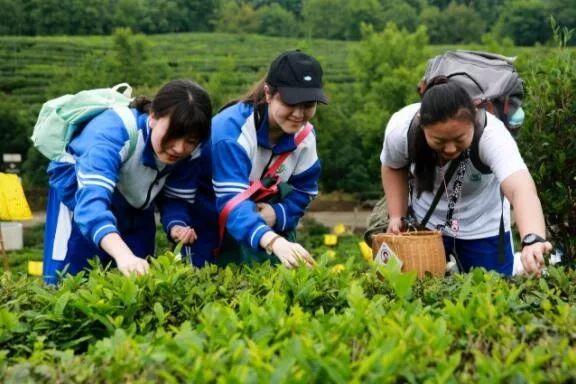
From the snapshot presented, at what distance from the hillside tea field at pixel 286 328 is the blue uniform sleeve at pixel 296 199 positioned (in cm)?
61

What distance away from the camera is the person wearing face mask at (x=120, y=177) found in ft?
10.4

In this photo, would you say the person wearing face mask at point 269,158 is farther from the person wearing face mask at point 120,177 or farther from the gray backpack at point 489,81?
the gray backpack at point 489,81

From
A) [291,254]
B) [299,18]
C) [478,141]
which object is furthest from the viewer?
[299,18]

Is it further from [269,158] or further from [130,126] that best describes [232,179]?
[130,126]

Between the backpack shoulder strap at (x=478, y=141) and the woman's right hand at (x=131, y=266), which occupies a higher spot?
the backpack shoulder strap at (x=478, y=141)

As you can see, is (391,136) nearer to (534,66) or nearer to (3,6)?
(534,66)

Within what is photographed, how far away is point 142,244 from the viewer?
3793 mm

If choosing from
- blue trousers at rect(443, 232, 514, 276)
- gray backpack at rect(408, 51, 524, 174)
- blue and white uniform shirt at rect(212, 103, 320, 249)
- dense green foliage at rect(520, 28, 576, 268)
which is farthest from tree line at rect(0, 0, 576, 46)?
blue and white uniform shirt at rect(212, 103, 320, 249)

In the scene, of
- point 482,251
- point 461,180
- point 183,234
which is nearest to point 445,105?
point 461,180

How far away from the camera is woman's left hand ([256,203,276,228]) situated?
364cm

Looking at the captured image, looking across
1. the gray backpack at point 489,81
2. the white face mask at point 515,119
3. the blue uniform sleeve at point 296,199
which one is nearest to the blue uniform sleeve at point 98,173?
the blue uniform sleeve at point 296,199

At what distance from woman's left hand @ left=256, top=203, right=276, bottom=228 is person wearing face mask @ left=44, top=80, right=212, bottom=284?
30 cm

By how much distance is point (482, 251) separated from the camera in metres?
3.78

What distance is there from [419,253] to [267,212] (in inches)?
27.7
